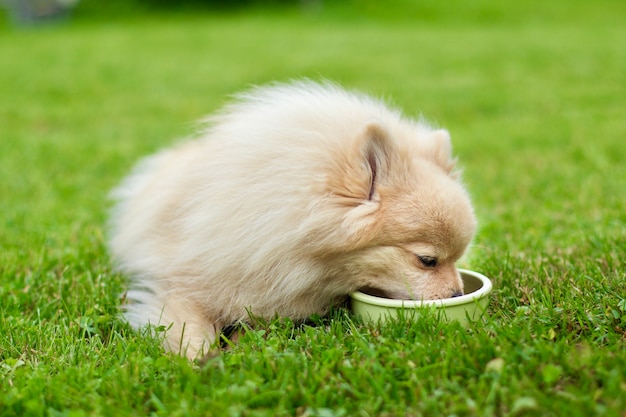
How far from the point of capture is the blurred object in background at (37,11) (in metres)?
20.9

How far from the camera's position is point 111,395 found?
228 cm

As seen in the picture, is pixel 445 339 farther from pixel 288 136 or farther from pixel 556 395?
pixel 288 136

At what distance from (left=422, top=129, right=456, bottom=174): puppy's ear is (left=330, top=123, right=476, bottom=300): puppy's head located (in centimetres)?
22

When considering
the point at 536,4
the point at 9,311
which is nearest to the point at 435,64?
the point at 9,311

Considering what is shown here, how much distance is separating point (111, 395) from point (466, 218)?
5.52 ft

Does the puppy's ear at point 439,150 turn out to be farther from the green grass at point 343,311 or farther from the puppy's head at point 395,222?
the green grass at point 343,311

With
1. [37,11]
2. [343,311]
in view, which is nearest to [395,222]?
[343,311]

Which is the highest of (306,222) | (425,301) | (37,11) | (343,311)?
(37,11)

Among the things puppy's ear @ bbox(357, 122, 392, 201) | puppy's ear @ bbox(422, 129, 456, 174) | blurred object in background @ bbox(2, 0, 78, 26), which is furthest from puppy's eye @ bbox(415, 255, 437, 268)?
blurred object in background @ bbox(2, 0, 78, 26)

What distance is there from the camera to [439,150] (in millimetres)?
3221

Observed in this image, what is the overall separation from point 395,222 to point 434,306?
39cm

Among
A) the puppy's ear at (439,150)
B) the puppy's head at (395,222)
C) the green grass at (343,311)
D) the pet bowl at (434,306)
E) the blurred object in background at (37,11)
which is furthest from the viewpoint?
the blurred object in background at (37,11)

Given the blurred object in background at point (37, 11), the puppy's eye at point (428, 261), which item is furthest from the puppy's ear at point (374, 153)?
the blurred object in background at point (37, 11)

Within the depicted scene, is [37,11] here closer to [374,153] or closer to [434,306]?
[374,153]
